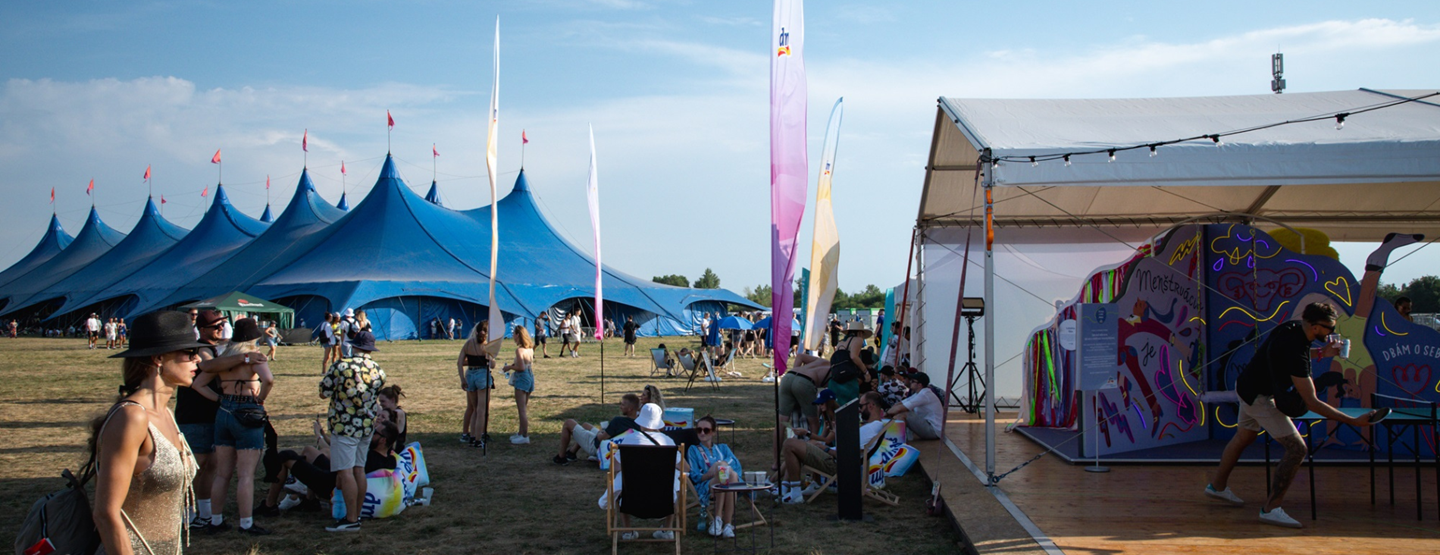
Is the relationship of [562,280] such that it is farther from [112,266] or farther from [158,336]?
[158,336]

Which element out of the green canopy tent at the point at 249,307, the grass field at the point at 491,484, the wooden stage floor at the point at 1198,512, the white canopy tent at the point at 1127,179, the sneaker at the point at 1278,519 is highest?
the white canopy tent at the point at 1127,179

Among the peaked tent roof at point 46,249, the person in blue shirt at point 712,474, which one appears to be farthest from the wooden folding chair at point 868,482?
the peaked tent roof at point 46,249

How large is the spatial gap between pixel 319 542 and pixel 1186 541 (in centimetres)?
455

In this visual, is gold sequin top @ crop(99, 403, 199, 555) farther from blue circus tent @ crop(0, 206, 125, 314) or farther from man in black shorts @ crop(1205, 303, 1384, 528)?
blue circus tent @ crop(0, 206, 125, 314)

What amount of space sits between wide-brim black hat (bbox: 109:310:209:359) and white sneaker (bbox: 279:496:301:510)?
12.3 ft

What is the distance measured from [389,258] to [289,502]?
1163 inches

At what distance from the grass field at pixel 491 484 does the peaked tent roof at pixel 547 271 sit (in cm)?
2028

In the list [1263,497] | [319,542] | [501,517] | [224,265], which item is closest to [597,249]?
[501,517]

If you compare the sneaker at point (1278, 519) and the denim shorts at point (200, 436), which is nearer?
the sneaker at point (1278, 519)

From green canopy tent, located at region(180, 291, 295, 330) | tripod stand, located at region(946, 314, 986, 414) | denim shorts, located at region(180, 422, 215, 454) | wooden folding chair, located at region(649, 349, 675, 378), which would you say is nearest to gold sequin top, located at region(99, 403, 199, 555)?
denim shorts, located at region(180, 422, 215, 454)

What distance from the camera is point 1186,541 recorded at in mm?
4516

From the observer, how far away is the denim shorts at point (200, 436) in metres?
5.04

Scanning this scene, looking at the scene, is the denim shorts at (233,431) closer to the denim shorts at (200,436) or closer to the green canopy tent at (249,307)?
the denim shorts at (200,436)

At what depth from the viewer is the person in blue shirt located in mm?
5281
